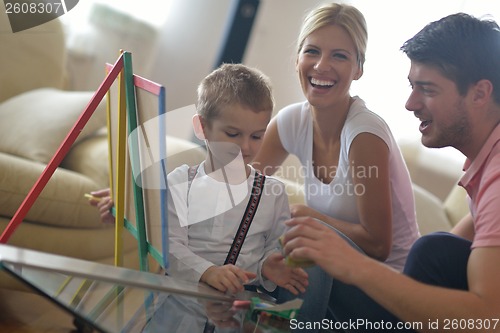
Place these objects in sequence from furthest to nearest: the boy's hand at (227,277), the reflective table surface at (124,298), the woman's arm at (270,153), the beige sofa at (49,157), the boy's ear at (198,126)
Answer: the beige sofa at (49,157) < the woman's arm at (270,153) < the boy's ear at (198,126) < the boy's hand at (227,277) < the reflective table surface at (124,298)

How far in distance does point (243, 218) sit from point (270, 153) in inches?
15.1

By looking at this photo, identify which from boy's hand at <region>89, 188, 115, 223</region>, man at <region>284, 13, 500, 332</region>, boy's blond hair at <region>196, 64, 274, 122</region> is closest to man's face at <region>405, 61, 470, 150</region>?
man at <region>284, 13, 500, 332</region>

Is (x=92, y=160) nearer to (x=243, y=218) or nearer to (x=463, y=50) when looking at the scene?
(x=243, y=218)

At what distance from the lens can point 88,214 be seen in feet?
6.05

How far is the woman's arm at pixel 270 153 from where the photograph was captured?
1511 mm

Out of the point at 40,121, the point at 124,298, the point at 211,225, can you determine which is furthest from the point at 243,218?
the point at 40,121

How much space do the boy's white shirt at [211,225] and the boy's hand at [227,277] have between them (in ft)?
0.06

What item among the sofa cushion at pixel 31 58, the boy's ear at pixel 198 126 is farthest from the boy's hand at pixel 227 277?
the sofa cushion at pixel 31 58

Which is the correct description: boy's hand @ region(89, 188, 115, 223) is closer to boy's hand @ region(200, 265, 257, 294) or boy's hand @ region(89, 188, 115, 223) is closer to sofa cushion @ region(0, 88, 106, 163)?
boy's hand @ region(200, 265, 257, 294)

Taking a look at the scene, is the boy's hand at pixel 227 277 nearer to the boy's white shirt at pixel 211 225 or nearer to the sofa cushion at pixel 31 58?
the boy's white shirt at pixel 211 225

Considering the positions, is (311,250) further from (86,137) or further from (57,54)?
(57,54)

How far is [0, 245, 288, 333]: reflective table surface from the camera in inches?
36.1

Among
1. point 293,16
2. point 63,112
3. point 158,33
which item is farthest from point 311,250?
point 158,33

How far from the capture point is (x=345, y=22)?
3.98 ft
